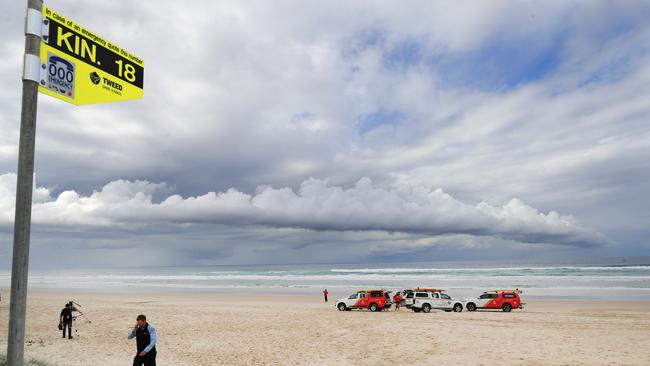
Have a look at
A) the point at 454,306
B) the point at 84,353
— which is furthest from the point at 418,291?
the point at 84,353

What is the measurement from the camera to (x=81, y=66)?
4.99m

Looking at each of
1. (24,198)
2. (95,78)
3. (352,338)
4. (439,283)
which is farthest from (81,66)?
(439,283)

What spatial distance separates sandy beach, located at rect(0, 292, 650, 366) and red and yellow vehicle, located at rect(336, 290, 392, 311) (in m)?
1.90

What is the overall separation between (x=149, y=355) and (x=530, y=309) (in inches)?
1215

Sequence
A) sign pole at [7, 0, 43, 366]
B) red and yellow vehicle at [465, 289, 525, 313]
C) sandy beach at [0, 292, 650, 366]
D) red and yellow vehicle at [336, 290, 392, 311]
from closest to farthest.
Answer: sign pole at [7, 0, 43, 366] < sandy beach at [0, 292, 650, 366] < red and yellow vehicle at [465, 289, 525, 313] < red and yellow vehicle at [336, 290, 392, 311]

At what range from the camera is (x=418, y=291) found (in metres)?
32.4

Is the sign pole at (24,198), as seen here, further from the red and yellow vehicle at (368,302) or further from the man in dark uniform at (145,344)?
the red and yellow vehicle at (368,302)

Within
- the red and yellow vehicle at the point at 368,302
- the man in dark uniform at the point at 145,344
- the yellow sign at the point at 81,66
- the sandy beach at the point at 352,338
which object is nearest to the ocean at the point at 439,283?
the red and yellow vehicle at the point at 368,302

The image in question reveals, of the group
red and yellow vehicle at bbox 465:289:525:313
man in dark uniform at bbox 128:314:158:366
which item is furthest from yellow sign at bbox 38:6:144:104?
red and yellow vehicle at bbox 465:289:525:313

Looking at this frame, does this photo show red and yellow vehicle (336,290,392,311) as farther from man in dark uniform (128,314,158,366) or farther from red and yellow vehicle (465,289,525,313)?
man in dark uniform (128,314,158,366)

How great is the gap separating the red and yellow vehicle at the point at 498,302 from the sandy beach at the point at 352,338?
5.96 feet

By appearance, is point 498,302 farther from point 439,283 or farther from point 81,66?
point 439,283

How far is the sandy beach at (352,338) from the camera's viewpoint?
15867 millimetres

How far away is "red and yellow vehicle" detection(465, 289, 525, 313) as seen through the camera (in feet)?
105
